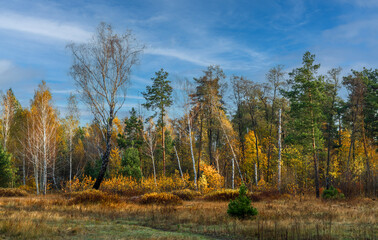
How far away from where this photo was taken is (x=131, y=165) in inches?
1045

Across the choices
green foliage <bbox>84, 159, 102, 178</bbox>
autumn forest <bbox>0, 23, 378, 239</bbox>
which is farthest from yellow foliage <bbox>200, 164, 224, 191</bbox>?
green foliage <bbox>84, 159, 102, 178</bbox>

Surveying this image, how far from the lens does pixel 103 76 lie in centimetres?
1950

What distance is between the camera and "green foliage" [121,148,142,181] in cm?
2556

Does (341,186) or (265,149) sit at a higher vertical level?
(265,149)

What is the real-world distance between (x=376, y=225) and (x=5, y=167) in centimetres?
2794

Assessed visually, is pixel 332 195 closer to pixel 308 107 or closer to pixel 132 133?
A: pixel 308 107

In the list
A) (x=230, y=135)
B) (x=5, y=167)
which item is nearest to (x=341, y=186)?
(x=230, y=135)

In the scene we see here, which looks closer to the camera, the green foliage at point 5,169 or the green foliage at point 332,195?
the green foliage at point 332,195

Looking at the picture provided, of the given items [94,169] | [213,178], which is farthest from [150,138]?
[94,169]

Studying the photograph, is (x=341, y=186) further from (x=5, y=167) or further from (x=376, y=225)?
(x=5, y=167)

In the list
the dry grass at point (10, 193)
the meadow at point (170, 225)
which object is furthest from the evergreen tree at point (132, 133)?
the meadow at point (170, 225)

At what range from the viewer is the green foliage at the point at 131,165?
25562 millimetres

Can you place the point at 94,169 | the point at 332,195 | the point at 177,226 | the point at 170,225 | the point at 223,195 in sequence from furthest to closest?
1. the point at 94,169
2. the point at 332,195
3. the point at 223,195
4. the point at 170,225
5. the point at 177,226

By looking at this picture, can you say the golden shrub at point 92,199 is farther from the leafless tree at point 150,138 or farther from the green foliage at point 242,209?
the leafless tree at point 150,138
